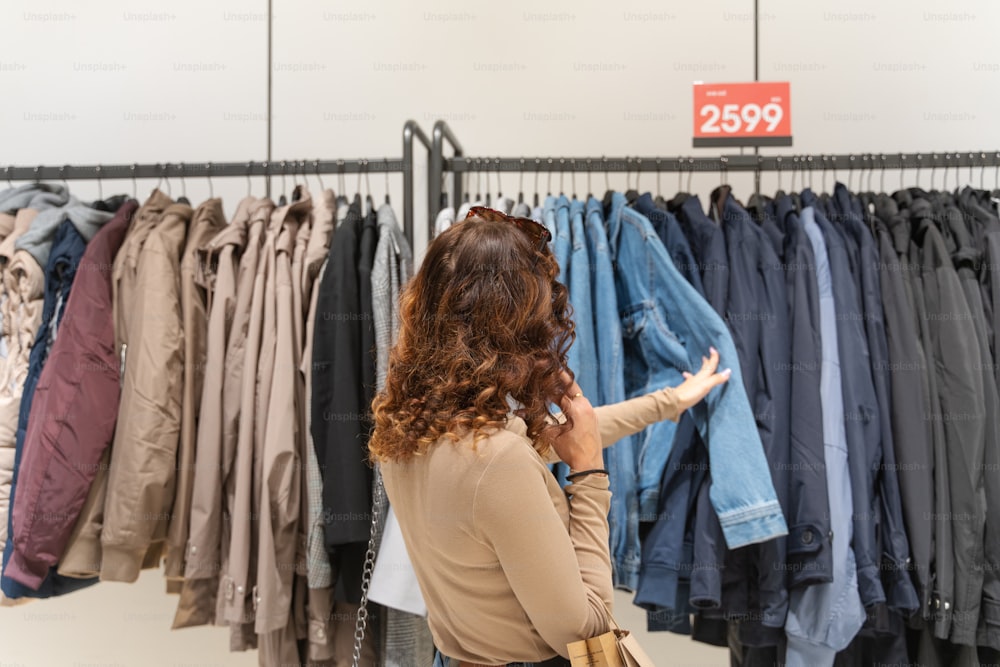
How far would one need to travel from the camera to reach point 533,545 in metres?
1.10

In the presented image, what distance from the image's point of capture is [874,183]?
2689 millimetres

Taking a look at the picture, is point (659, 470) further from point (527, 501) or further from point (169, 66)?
point (169, 66)

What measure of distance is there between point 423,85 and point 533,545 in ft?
7.02

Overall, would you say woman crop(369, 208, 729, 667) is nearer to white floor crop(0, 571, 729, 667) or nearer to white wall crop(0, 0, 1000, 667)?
white wall crop(0, 0, 1000, 667)

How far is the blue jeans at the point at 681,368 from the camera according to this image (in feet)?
6.02

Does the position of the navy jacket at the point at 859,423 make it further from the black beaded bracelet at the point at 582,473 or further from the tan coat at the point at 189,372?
the tan coat at the point at 189,372

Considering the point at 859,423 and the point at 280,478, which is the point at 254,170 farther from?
the point at 859,423

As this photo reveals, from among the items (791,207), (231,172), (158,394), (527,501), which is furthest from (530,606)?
(231,172)

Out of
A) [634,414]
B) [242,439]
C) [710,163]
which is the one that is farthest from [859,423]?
[242,439]

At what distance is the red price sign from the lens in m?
2.26

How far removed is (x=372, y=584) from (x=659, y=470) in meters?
0.82

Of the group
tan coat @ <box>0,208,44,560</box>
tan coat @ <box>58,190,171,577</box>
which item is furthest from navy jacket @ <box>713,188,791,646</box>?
tan coat @ <box>0,208,44,560</box>

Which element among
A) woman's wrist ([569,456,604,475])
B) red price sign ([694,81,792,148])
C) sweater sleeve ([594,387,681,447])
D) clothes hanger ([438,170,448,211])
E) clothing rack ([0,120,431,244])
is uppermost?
red price sign ([694,81,792,148])

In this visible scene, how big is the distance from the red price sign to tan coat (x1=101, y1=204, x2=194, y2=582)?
1.66 metres
